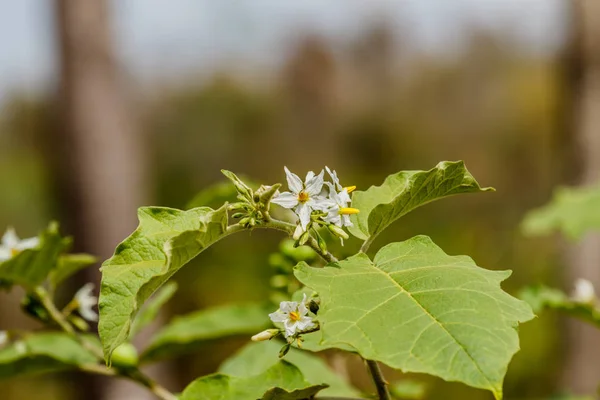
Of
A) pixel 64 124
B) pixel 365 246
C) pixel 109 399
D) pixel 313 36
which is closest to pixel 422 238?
pixel 365 246

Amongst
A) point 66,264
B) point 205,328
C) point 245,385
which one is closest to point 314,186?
point 245,385

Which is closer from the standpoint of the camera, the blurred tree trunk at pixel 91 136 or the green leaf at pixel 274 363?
the green leaf at pixel 274 363

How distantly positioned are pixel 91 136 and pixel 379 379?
3707 millimetres

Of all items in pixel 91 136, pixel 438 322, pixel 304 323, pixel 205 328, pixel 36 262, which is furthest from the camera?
pixel 91 136

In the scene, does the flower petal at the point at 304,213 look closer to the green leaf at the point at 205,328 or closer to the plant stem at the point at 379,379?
the plant stem at the point at 379,379

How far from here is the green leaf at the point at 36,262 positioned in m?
0.86

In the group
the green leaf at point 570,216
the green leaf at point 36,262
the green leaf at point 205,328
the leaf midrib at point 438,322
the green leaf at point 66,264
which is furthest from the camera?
the green leaf at point 570,216

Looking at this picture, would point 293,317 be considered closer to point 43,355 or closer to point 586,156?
point 43,355

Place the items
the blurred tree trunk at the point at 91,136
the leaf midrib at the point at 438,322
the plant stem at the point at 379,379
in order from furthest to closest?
the blurred tree trunk at the point at 91,136 → the plant stem at the point at 379,379 → the leaf midrib at the point at 438,322

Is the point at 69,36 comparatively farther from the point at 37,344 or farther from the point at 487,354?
the point at 487,354

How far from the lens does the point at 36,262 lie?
34.8 inches

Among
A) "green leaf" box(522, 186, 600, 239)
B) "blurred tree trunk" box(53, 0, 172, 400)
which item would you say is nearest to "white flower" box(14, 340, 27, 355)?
"green leaf" box(522, 186, 600, 239)

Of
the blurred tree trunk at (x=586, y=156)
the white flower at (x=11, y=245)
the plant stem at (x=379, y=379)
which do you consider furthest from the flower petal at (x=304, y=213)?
the blurred tree trunk at (x=586, y=156)

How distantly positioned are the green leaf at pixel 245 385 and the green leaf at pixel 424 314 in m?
0.18
